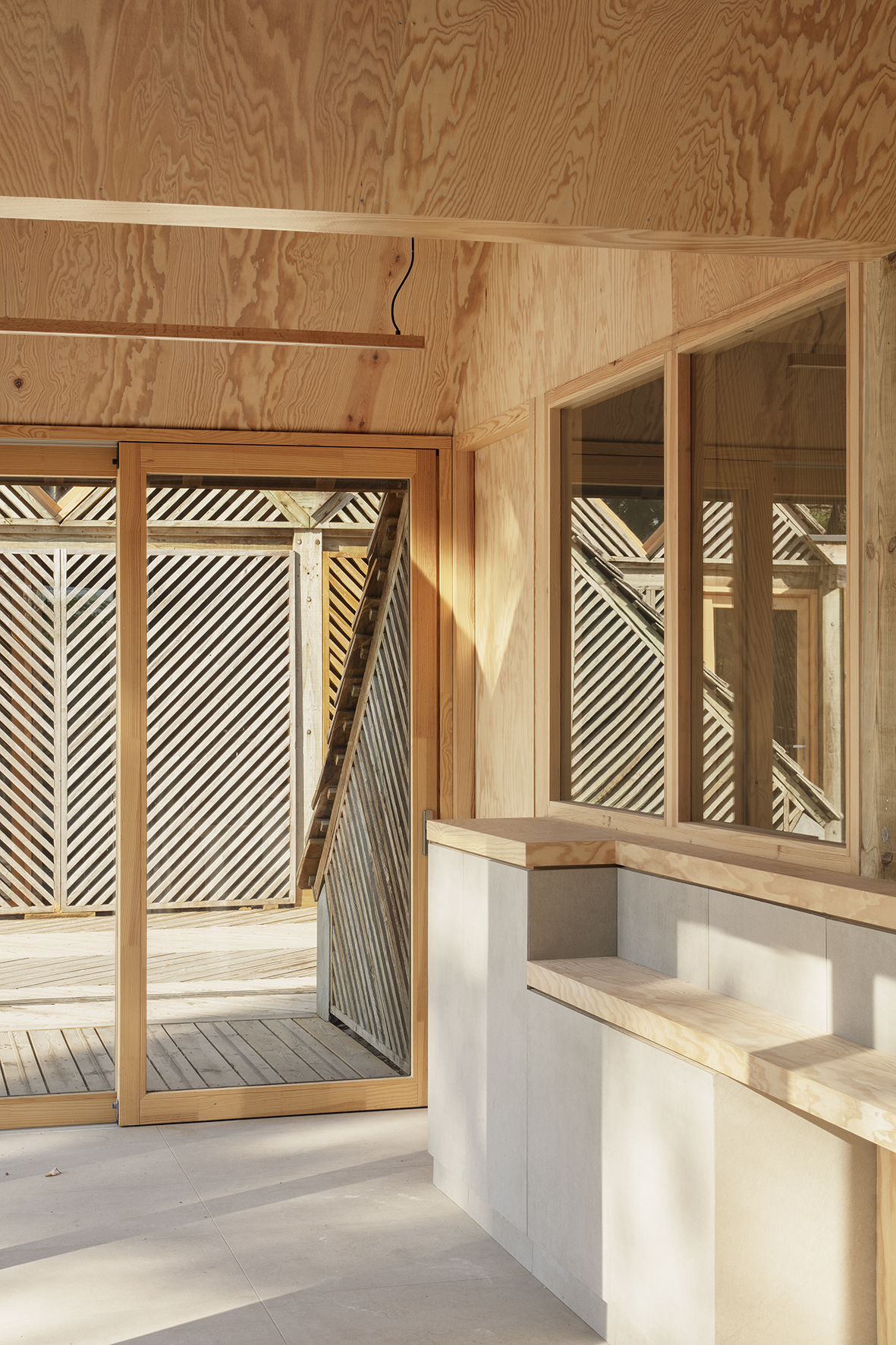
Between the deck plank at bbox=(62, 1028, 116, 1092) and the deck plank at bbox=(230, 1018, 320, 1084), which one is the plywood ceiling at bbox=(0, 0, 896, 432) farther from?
the deck plank at bbox=(62, 1028, 116, 1092)

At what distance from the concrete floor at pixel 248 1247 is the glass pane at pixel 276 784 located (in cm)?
45

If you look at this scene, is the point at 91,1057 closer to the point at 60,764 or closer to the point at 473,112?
the point at 60,764

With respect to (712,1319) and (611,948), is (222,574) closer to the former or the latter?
(611,948)

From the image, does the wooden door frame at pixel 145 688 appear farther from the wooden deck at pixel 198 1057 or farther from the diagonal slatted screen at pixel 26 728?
the diagonal slatted screen at pixel 26 728

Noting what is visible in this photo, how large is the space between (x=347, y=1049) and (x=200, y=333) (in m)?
2.69

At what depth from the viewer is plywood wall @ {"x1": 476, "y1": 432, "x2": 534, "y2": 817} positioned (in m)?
4.77

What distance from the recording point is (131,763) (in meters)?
5.24

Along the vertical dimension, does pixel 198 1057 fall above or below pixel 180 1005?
below

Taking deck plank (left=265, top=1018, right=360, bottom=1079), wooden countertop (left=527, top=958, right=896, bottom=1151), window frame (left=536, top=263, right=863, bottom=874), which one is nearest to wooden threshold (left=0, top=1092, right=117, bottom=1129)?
deck plank (left=265, top=1018, right=360, bottom=1079)

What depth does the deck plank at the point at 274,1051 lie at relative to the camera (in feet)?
17.5

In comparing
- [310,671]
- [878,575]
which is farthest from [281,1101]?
[878,575]

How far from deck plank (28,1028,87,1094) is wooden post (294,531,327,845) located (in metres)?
1.17

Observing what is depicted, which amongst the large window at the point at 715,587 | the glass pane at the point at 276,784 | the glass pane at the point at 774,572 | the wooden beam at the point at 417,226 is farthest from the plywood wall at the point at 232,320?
the wooden beam at the point at 417,226

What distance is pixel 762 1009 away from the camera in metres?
2.95
